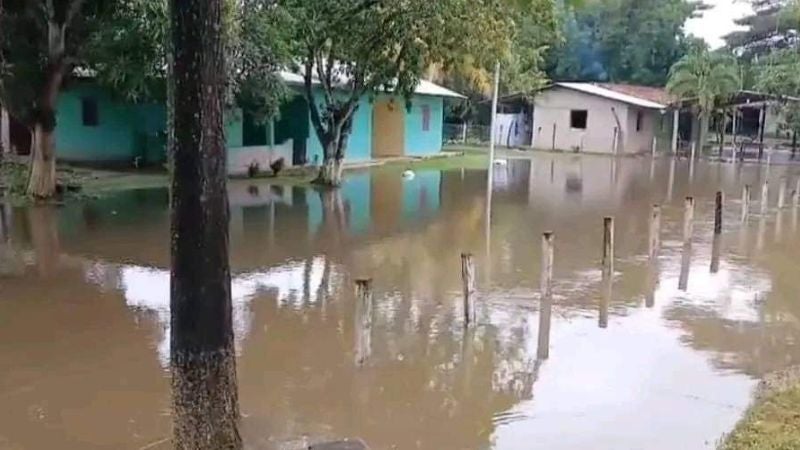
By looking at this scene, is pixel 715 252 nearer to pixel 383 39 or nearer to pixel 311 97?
pixel 383 39

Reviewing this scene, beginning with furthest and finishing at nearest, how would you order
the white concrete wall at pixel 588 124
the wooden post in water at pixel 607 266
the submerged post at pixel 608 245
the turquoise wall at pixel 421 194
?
the white concrete wall at pixel 588 124, the turquoise wall at pixel 421 194, the submerged post at pixel 608 245, the wooden post in water at pixel 607 266

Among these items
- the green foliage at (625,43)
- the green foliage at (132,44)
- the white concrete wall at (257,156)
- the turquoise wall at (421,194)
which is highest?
the green foliage at (625,43)

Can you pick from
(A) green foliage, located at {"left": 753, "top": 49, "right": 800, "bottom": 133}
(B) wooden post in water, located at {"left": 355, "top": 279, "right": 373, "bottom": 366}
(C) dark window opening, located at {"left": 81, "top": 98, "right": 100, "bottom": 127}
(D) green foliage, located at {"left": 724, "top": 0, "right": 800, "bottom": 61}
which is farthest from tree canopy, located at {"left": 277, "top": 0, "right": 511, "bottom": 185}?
(D) green foliage, located at {"left": 724, "top": 0, "right": 800, "bottom": 61}

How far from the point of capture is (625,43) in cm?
4822

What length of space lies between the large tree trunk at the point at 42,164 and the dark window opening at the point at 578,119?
2611 cm

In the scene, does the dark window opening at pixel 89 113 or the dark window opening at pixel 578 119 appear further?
the dark window opening at pixel 578 119

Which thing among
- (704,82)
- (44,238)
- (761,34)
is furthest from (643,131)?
(44,238)

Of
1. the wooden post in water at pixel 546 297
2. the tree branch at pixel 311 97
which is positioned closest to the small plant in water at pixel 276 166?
the tree branch at pixel 311 97

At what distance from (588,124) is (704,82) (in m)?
5.28

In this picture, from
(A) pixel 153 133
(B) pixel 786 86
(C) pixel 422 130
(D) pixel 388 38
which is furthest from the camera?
(B) pixel 786 86

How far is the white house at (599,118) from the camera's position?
A: 3672 cm

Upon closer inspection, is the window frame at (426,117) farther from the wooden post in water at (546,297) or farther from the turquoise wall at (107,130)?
the wooden post in water at (546,297)

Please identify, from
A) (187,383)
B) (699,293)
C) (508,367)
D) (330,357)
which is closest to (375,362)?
(330,357)

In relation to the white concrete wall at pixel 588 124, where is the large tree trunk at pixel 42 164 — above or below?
below
